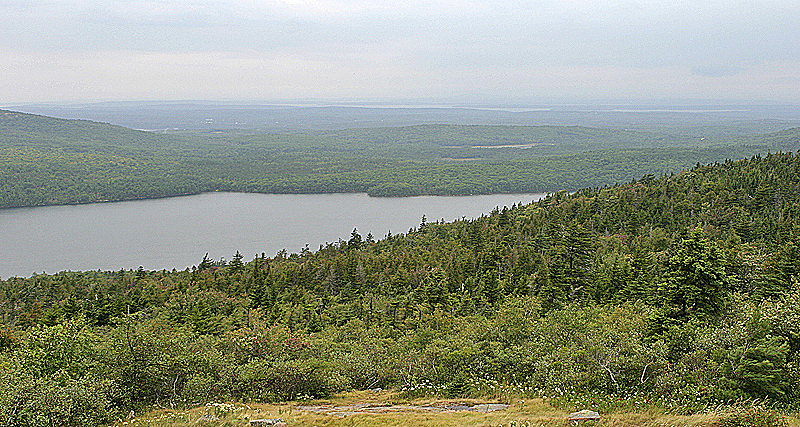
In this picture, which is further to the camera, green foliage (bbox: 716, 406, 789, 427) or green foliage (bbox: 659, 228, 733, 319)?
green foliage (bbox: 659, 228, 733, 319)

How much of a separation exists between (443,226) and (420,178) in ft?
286

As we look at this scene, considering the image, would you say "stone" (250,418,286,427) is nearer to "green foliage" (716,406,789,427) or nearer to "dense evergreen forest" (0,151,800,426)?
"dense evergreen forest" (0,151,800,426)

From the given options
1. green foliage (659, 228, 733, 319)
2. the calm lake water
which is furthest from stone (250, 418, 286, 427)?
the calm lake water

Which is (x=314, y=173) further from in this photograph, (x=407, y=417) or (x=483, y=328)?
(x=407, y=417)

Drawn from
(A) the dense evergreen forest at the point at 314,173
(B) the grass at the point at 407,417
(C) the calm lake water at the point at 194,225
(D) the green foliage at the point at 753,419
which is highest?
Result: (D) the green foliage at the point at 753,419

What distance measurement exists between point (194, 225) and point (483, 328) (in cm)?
9470

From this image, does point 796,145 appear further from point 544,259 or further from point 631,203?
point 544,259

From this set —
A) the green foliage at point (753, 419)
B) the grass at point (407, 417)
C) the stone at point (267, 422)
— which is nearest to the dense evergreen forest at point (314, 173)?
the grass at point (407, 417)

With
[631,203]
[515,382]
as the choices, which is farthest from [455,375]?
[631,203]

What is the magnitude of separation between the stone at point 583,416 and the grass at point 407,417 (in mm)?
153

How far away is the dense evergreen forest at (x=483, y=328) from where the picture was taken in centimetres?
1216

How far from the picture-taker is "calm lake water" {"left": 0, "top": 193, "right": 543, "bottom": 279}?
8306 centimetres

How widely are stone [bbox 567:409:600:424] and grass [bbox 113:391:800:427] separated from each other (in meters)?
0.15

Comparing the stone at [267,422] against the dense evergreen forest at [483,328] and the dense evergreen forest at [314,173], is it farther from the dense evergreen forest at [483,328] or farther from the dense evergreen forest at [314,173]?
the dense evergreen forest at [314,173]
